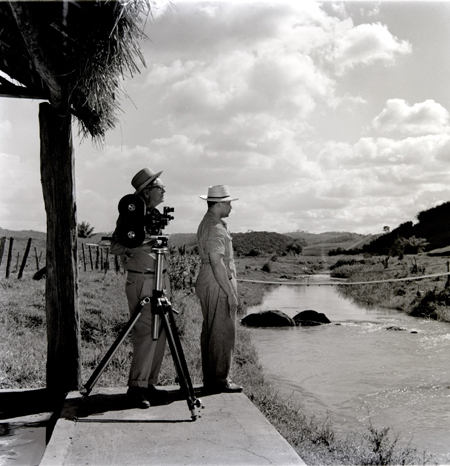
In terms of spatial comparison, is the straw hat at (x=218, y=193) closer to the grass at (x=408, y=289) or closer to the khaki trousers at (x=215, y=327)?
the khaki trousers at (x=215, y=327)

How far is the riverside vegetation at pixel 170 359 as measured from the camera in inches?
257

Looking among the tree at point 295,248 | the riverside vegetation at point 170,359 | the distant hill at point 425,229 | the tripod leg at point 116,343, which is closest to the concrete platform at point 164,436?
the tripod leg at point 116,343

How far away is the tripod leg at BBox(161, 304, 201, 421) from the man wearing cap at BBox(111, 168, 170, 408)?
0.64ft

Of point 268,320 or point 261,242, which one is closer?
point 268,320

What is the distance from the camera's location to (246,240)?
204 feet

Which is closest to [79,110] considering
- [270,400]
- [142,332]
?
[142,332]

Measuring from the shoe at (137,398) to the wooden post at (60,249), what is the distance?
1021mm

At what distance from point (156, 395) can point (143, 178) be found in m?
1.72

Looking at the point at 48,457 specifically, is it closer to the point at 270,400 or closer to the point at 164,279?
the point at 164,279

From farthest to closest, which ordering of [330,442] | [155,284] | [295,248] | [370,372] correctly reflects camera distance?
[295,248] → [370,372] → [330,442] → [155,284]

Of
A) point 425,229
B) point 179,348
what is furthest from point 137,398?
point 425,229

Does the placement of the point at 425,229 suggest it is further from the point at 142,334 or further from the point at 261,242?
the point at 142,334

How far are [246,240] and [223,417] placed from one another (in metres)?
58.1

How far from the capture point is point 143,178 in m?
4.32
